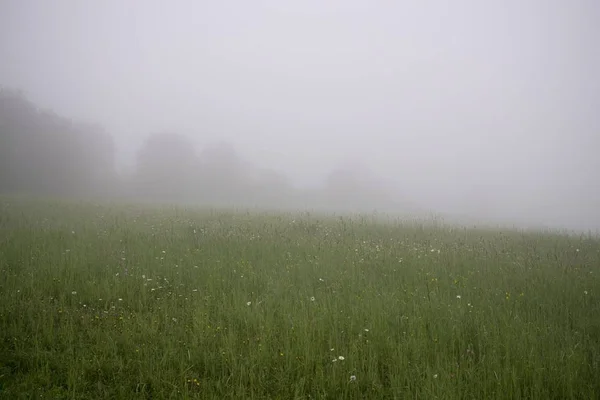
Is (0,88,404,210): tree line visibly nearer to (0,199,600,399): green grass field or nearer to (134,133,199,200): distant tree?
(134,133,199,200): distant tree

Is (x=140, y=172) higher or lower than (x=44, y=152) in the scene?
lower

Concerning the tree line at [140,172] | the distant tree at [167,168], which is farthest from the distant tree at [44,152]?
the distant tree at [167,168]

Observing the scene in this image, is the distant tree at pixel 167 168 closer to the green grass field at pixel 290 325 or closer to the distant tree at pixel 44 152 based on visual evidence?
the distant tree at pixel 44 152

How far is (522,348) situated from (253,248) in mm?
5981

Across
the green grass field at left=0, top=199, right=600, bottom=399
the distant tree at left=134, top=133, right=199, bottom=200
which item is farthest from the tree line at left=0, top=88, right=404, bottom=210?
the green grass field at left=0, top=199, right=600, bottom=399

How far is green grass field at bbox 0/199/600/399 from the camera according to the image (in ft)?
10.7

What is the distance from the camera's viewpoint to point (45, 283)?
5461mm

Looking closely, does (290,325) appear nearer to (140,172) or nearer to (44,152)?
(44,152)

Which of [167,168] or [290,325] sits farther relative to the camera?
[167,168]

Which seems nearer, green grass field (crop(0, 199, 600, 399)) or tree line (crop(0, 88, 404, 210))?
green grass field (crop(0, 199, 600, 399))

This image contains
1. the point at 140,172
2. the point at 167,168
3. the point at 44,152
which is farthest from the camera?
the point at 167,168

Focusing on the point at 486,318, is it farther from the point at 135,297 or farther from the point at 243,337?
the point at 135,297

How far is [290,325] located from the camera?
172 inches

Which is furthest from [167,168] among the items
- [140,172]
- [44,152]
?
[44,152]
